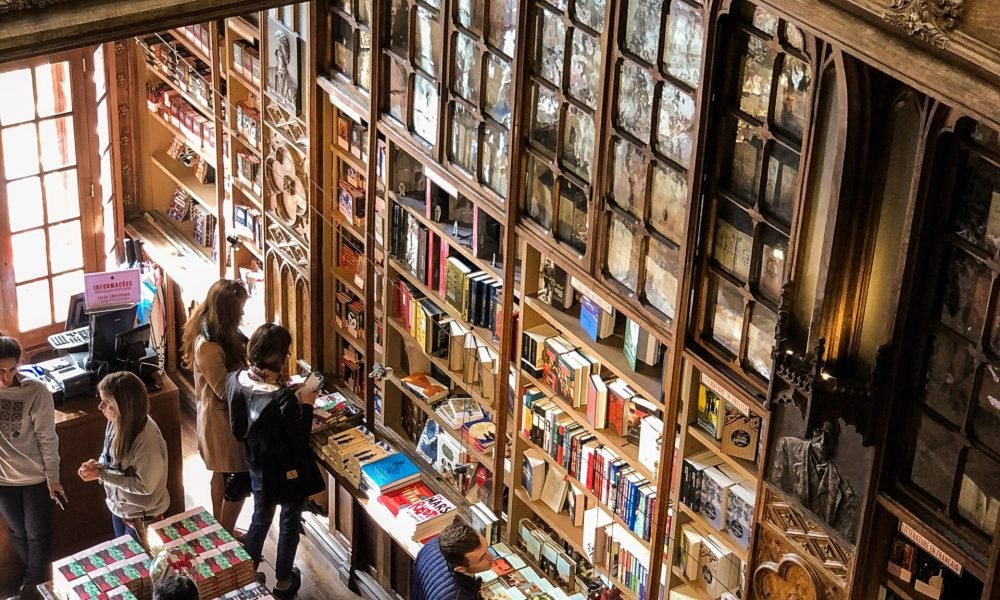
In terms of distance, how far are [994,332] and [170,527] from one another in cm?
385

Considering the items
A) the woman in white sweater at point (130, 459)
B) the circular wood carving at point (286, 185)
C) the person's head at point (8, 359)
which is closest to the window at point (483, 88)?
the circular wood carving at point (286, 185)

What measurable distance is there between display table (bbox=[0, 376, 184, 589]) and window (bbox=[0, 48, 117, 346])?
1509 millimetres

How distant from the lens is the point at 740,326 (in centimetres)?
468

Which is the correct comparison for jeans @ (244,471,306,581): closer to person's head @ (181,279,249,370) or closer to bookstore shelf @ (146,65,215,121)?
person's head @ (181,279,249,370)

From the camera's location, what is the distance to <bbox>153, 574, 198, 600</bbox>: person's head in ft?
16.7

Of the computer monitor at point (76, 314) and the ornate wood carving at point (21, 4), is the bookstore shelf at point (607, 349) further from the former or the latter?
the computer monitor at point (76, 314)

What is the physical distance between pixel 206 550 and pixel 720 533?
237 cm

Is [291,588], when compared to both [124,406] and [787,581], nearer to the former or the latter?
[124,406]

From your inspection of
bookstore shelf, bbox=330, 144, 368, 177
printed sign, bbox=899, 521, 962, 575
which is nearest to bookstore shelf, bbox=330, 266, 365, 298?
bookstore shelf, bbox=330, 144, 368, 177

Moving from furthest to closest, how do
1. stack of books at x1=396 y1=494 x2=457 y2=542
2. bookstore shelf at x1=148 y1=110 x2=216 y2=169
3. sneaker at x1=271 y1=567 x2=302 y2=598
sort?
bookstore shelf at x1=148 y1=110 x2=216 y2=169 < sneaker at x1=271 y1=567 x2=302 y2=598 < stack of books at x1=396 y1=494 x2=457 y2=542

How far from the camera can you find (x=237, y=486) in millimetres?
6730

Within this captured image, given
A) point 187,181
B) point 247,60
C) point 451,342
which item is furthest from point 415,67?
point 187,181

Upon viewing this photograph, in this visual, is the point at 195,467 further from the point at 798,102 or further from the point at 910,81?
the point at 910,81

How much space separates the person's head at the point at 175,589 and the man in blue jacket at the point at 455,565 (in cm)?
90
